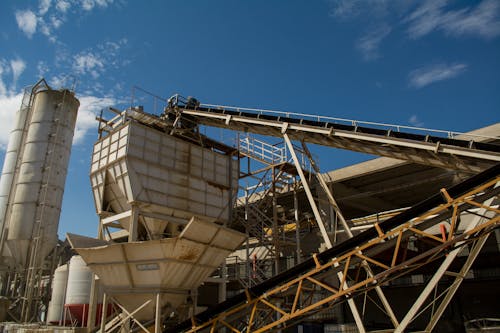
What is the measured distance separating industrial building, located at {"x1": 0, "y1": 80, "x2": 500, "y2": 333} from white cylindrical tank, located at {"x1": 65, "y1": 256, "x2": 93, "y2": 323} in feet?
0.27

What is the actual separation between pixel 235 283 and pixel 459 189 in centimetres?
2337

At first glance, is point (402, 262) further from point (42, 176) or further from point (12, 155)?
point (12, 155)

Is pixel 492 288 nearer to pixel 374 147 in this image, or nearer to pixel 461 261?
pixel 461 261

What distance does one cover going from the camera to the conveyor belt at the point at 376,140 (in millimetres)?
13242

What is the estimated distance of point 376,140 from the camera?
15375 millimetres

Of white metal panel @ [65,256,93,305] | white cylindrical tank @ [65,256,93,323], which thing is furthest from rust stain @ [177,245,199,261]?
white metal panel @ [65,256,93,305]

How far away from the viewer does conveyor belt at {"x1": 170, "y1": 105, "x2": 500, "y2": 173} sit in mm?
13242

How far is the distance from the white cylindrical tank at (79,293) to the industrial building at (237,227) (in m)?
0.08

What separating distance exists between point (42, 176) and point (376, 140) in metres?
26.7

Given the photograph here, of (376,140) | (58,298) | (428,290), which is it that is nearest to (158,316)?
(428,290)

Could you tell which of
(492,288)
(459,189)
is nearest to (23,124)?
(459,189)

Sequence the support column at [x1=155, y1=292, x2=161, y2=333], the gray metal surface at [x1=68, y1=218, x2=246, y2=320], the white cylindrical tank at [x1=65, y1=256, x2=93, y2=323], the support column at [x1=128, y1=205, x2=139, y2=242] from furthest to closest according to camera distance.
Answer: the white cylindrical tank at [x1=65, y1=256, x2=93, y2=323] < the support column at [x1=128, y1=205, x2=139, y2=242] < the gray metal surface at [x1=68, y1=218, x2=246, y2=320] < the support column at [x1=155, y1=292, x2=161, y2=333]

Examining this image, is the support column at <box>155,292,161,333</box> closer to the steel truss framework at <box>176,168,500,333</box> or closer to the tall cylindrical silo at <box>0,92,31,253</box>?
the steel truss framework at <box>176,168,500,333</box>

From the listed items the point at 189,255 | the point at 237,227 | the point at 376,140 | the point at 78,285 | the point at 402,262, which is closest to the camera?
the point at 402,262
